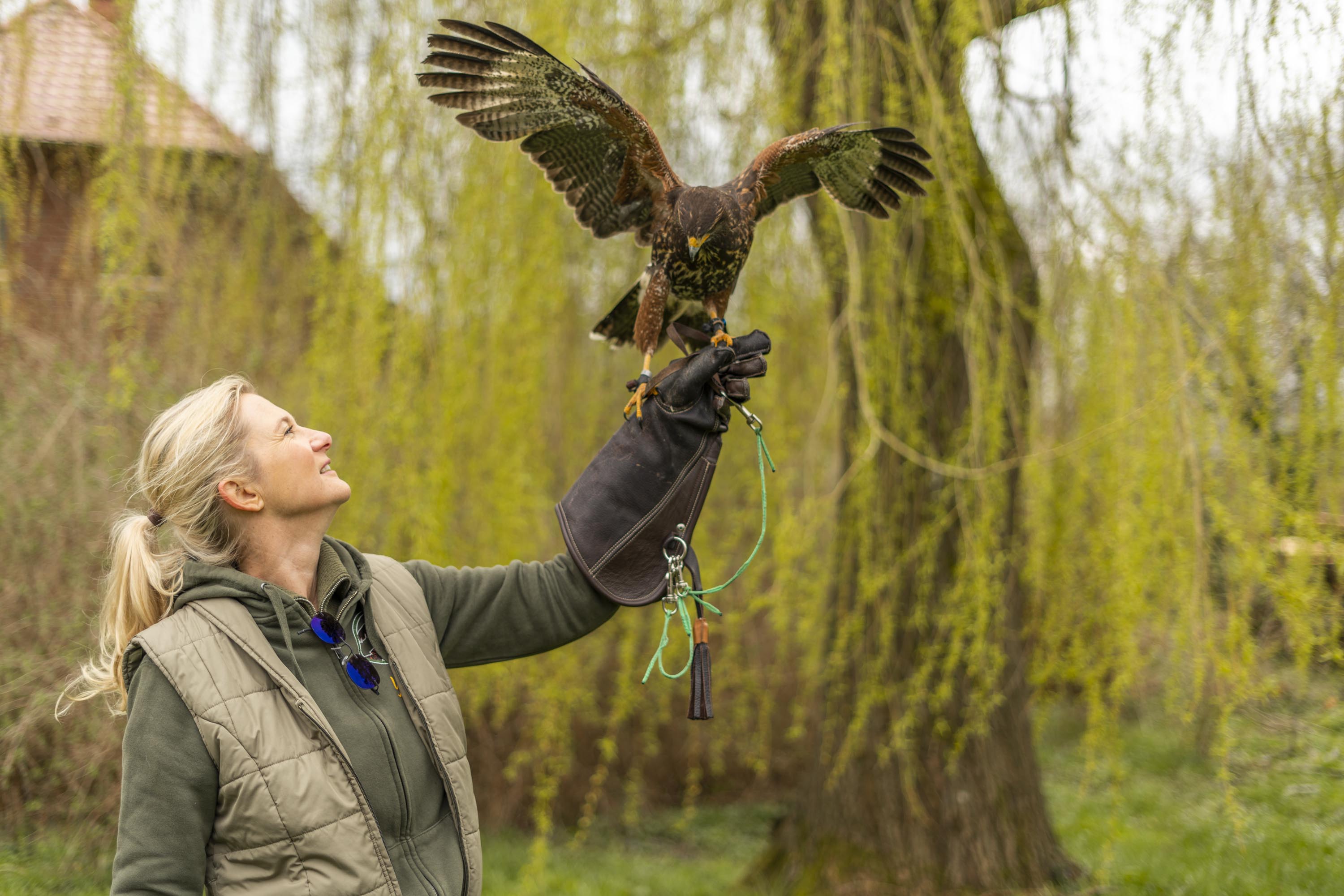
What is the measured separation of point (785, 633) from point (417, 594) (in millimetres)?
2310

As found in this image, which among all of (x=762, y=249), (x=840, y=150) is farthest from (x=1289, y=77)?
(x=762, y=249)

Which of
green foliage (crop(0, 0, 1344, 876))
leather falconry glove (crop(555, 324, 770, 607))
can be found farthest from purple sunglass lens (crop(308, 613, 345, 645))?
green foliage (crop(0, 0, 1344, 876))

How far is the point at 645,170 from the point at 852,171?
0.48 metres

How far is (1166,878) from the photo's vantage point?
3.65 metres

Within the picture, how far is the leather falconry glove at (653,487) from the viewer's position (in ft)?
5.35

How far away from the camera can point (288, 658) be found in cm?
133

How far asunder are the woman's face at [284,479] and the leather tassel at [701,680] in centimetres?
59

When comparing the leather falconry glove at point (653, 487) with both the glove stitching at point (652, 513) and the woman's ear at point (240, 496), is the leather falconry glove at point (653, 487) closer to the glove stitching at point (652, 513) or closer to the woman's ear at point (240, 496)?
the glove stitching at point (652, 513)

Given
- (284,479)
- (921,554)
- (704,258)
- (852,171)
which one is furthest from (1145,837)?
(284,479)

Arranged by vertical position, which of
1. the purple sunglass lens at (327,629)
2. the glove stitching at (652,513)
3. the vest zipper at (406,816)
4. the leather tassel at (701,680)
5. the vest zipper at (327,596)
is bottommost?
the vest zipper at (406,816)

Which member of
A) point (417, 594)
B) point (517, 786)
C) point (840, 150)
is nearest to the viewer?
point (417, 594)

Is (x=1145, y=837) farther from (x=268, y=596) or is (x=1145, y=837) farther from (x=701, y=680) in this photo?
(x=268, y=596)

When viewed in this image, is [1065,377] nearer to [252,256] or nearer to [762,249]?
[762,249]

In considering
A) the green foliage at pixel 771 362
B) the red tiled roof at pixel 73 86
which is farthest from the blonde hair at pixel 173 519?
the red tiled roof at pixel 73 86
